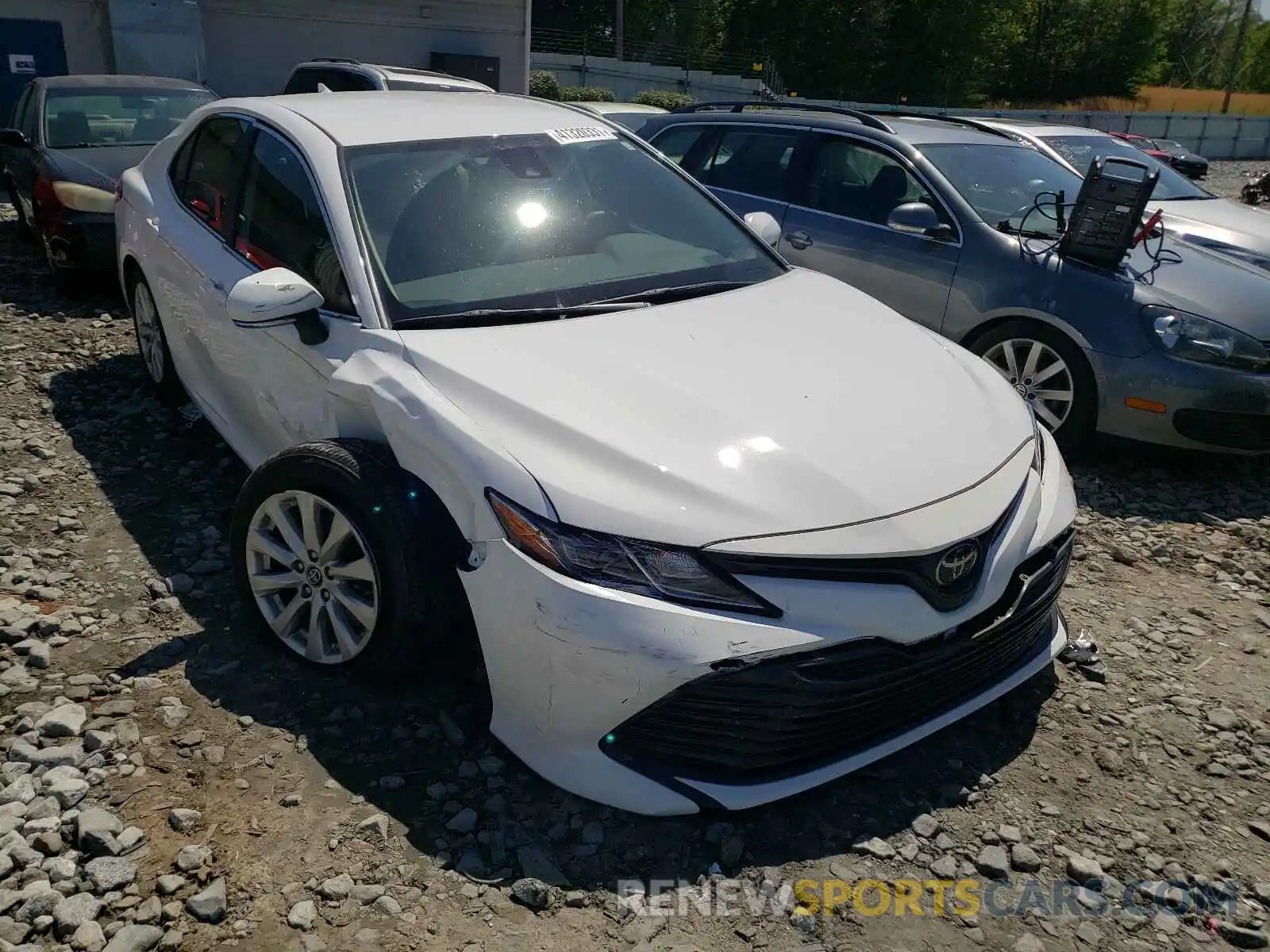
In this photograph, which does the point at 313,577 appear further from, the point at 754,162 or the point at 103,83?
the point at 103,83

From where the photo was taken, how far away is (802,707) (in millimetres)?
2326

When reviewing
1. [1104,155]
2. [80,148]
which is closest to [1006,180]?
[1104,155]

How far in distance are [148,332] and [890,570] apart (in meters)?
3.99

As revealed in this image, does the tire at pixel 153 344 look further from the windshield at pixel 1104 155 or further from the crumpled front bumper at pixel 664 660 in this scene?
the windshield at pixel 1104 155

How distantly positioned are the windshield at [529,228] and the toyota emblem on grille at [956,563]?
138 cm

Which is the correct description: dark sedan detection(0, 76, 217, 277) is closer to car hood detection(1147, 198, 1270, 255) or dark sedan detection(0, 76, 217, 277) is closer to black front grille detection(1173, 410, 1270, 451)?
black front grille detection(1173, 410, 1270, 451)

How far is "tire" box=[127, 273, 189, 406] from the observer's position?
4.68m

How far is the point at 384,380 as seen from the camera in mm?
2781

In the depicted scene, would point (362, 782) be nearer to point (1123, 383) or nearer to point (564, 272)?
point (564, 272)

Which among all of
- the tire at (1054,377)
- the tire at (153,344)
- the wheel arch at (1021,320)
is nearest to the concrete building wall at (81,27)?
the tire at (153,344)

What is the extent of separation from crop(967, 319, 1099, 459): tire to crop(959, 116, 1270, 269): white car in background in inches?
83.2

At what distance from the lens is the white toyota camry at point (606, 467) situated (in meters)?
2.32

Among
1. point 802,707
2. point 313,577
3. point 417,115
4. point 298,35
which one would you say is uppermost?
point 417,115

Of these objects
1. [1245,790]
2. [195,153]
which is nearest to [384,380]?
[195,153]
